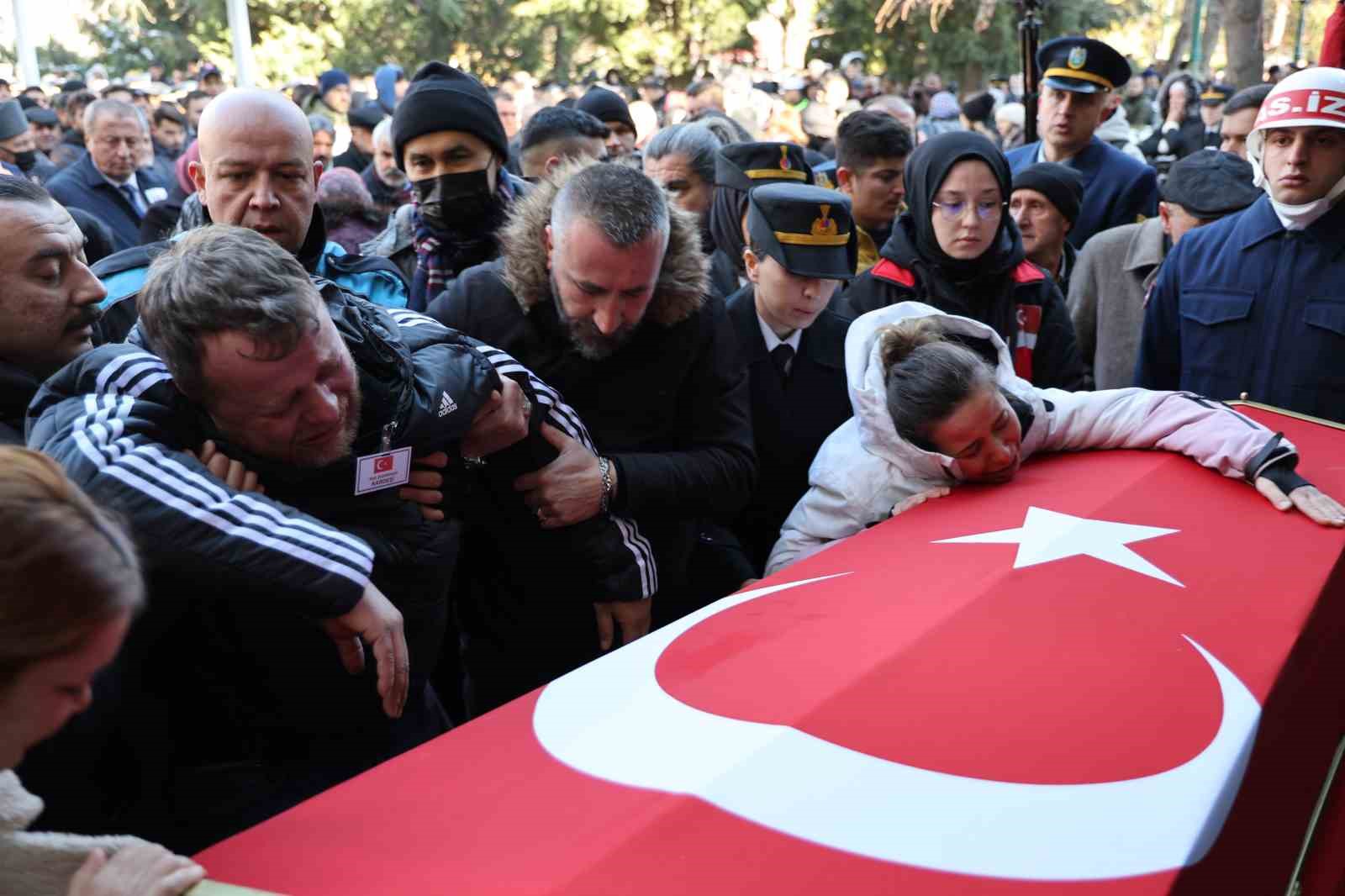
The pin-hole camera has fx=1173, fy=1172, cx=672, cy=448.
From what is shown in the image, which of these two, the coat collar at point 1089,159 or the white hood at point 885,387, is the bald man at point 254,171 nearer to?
the white hood at point 885,387

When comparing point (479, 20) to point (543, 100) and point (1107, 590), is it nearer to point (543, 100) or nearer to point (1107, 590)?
point (543, 100)

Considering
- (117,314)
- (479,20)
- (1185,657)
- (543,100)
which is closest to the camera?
(1185,657)

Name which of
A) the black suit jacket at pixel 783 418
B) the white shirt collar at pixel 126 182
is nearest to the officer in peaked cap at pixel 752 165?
the black suit jacket at pixel 783 418

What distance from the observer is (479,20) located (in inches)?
947

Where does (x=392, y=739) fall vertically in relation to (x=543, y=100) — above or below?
below

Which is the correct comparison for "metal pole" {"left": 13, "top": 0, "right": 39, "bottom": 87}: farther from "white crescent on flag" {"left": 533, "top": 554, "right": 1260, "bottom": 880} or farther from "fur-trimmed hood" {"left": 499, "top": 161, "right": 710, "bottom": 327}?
"white crescent on flag" {"left": 533, "top": 554, "right": 1260, "bottom": 880}

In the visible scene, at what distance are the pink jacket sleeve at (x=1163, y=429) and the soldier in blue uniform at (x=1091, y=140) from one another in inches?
94.4

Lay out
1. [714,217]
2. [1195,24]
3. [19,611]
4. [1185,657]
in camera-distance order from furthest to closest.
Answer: [1195,24]
[714,217]
[1185,657]
[19,611]

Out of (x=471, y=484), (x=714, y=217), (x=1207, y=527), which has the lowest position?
(x=1207, y=527)

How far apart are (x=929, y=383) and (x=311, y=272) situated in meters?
1.36

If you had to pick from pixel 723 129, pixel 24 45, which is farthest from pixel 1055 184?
pixel 24 45

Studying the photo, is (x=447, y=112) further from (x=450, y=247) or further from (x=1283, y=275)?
(x=1283, y=275)

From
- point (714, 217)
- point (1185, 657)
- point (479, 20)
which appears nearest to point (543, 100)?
point (714, 217)

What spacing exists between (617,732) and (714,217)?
239cm
